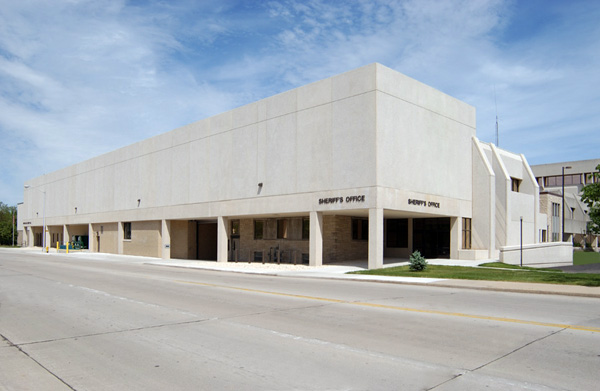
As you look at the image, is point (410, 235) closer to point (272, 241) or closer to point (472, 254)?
point (472, 254)

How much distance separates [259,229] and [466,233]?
50.9ft

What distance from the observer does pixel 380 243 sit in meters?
26.2

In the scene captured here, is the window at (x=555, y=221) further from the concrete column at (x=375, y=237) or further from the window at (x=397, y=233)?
the concrete column at (x=375, y=237)

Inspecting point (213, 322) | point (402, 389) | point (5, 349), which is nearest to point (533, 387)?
point (402, 389)

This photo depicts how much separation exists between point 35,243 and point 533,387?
92.1 m

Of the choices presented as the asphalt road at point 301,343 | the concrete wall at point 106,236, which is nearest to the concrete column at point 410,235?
the asphalt road at point 301,343

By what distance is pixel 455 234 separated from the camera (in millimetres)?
32656

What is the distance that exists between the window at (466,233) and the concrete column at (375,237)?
10.6m

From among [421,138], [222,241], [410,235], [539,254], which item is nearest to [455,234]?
[410,235]

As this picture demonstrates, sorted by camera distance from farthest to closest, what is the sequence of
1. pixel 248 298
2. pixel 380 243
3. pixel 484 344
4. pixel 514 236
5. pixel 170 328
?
pixel 514 236
pixel 380 243
pixel 248 298
pixel 170 328
pixel 484 344

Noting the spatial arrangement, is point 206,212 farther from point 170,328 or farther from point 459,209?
point 170,328

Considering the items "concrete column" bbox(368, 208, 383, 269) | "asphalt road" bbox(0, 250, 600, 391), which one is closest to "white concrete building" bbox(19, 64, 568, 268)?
"concrete column" bbox(368, 208, 383, 269)

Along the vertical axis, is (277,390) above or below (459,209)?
below

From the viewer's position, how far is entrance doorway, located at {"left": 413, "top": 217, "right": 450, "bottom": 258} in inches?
1364
